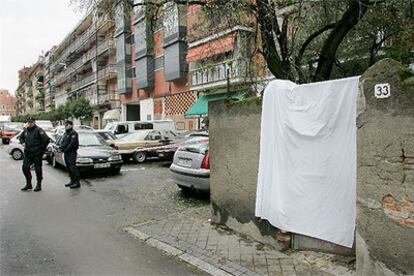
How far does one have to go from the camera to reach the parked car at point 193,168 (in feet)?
25.6

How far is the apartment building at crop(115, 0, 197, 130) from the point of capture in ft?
97.3

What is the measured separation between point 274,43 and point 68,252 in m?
6.02

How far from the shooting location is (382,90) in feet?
11.3

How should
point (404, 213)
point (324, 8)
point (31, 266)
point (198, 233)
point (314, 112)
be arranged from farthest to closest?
point (324, 8) → point (198, 233) → point (31, 266) → point (314, 112) → point (404, 213)

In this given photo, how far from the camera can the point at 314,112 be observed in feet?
14.1

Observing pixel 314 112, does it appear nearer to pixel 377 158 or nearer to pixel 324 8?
pixel 377 158

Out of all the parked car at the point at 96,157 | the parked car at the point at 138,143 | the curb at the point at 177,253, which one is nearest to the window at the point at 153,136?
the parked car at the point at 138,143

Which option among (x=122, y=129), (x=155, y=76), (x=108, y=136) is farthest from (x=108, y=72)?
(x=108, y=136)

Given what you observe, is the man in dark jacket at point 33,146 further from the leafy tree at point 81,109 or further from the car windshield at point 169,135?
the leafy tree at point 81,109

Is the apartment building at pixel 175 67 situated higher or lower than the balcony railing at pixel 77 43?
lower

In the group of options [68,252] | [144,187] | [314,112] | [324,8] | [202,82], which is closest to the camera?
[314,112]

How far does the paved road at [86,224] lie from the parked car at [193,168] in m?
0.43

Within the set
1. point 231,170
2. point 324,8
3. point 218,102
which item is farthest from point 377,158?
point 324,8

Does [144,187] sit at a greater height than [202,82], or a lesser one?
lesser
